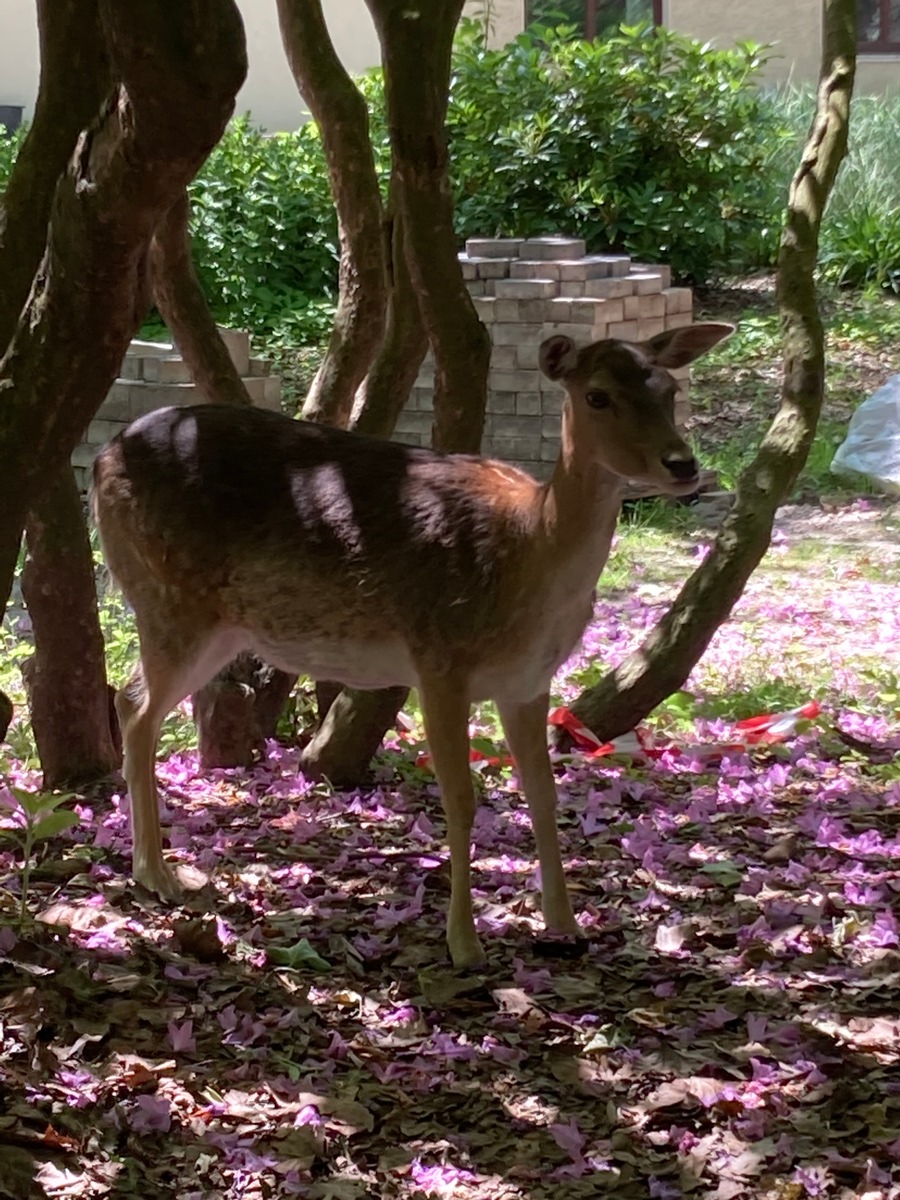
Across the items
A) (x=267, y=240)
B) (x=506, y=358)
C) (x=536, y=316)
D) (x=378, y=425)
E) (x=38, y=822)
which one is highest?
(x=267, y=240)

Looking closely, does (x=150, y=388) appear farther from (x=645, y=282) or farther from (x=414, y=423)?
(x=645, y=282)

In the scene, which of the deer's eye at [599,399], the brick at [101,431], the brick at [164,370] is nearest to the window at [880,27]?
the brick at [164,370]

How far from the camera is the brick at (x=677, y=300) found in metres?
11.3

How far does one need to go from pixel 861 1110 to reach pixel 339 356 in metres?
3.65

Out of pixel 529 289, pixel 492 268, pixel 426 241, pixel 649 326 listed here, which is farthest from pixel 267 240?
pixel 426 241

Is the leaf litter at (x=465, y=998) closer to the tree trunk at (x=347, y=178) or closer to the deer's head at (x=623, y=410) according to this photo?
the deer's head at (x=623, y=410)

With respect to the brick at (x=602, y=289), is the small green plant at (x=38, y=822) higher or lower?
lower

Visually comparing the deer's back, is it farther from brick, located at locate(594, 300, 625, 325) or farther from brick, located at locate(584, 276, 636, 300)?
brick, located at locate(584, 276, 636, 300)

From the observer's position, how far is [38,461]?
329 cm

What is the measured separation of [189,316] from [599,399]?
7.96 feet

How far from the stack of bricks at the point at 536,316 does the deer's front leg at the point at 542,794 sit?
569cm

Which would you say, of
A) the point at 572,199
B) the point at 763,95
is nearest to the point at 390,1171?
the point at 572,199

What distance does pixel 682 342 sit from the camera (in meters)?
4.60

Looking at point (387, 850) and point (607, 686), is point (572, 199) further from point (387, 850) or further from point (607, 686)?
point (387, 850)
